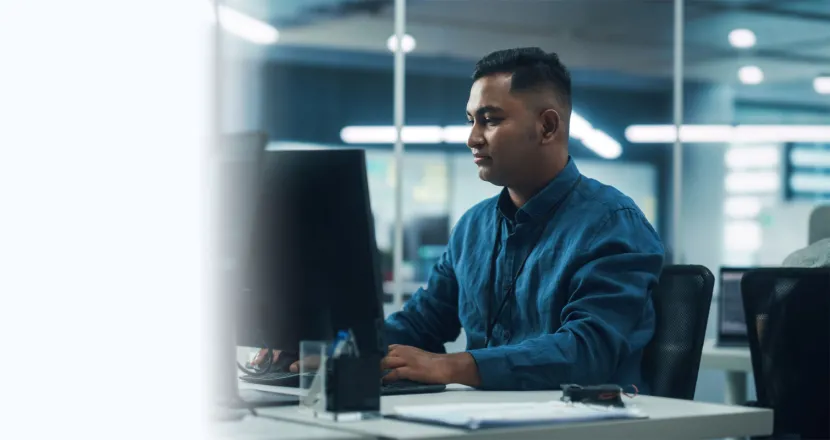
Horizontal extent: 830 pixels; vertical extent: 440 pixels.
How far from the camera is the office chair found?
7.38ft

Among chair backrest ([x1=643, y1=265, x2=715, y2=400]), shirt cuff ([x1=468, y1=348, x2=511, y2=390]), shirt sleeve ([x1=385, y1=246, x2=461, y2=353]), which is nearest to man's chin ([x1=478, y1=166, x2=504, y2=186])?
shirt sleeve ([x1=385, y1=246, x2=461, y2=353])

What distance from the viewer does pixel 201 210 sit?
4.50 ft

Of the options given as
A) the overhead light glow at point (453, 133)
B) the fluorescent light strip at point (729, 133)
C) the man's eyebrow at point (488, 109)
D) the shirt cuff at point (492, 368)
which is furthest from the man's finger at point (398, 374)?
the fluorescent light strip at point (729, 133)

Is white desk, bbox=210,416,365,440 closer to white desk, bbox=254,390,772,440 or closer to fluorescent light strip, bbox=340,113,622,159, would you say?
white desk, bbox=254,390,772,440

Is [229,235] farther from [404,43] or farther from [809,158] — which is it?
[809,158]

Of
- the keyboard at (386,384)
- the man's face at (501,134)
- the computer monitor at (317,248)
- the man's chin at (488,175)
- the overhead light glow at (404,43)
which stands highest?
the overhead light glow at (404,43)

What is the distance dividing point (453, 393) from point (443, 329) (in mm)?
573

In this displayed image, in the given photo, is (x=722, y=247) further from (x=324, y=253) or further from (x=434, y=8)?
(x=324, y=253)

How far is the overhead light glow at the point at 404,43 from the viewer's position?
5.46 meters

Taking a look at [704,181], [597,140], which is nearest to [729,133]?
[704,181]

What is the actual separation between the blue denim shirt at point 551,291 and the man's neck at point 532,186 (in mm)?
29

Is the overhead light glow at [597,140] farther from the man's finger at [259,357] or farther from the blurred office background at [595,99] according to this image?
the man's finger at [259,357]

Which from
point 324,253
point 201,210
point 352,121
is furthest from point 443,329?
point 352,121

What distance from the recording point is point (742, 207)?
5.60 m
